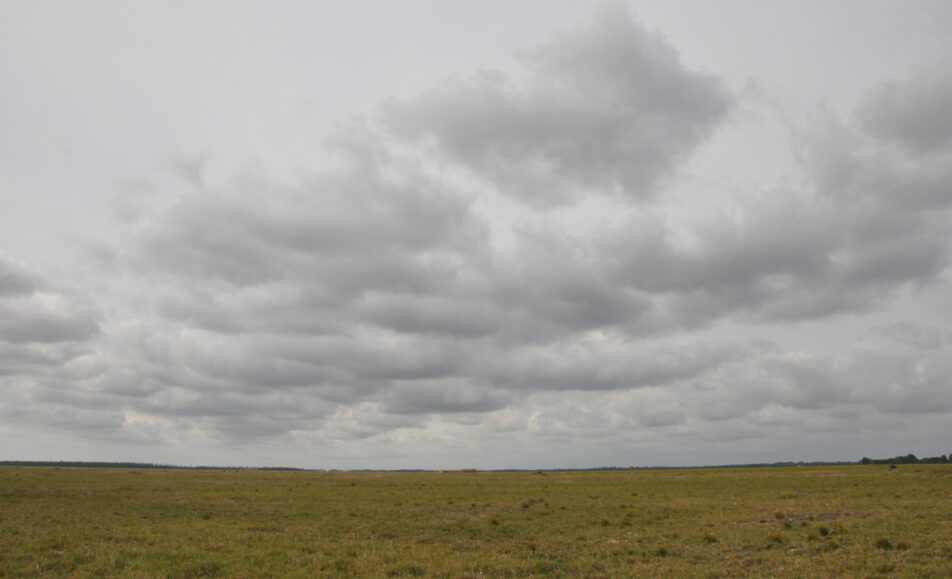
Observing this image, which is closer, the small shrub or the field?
the field

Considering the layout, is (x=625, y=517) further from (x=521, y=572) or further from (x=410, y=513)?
(x=521, y=572)

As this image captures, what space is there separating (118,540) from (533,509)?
2673 cm

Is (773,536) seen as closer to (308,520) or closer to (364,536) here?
(364,536)

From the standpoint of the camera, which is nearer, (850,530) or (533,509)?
(850,530)

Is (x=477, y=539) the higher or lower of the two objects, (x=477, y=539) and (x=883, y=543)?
the lower

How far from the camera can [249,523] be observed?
33.1 m

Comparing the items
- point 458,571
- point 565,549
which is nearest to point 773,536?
point 565,549

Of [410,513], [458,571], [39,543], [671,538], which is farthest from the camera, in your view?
[410,513]

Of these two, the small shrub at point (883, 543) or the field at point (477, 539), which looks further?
the small shrub at point (883, 543)

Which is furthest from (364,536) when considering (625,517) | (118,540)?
(625,517)

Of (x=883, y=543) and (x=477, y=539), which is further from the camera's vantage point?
(x=477, y=539)

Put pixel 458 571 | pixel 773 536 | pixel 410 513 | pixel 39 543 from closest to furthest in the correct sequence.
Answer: pixel 458 571 < pixel 39 543 < pixel 773 536 < pixel 410 513

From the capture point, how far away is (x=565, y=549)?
958 inches

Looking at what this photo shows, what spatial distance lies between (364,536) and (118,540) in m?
10.6
